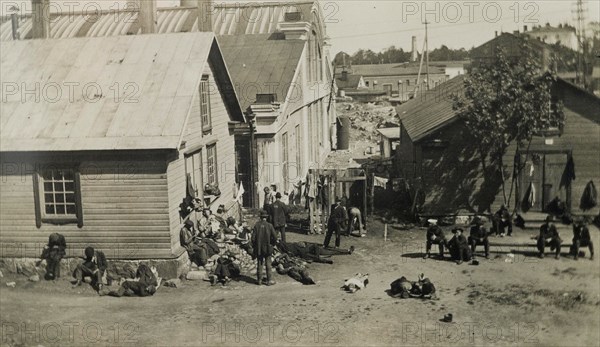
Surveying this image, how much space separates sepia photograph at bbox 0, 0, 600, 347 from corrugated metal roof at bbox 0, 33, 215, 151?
0.06 m

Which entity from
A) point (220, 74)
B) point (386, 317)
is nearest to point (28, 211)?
point (220, 74)

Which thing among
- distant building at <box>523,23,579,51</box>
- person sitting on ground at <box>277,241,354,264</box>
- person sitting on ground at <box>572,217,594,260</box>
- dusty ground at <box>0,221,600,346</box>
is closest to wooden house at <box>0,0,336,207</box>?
person sitting on ground at <box>277,241,354,264</box>

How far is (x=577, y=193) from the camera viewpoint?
21.6m

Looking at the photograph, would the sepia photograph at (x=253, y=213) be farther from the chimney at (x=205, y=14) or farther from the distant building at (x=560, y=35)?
the distant building at (x=560, y=35)

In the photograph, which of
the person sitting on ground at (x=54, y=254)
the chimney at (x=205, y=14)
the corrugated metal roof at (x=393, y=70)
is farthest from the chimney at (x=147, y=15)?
the corrugated metal roof at (x=393, y=70)

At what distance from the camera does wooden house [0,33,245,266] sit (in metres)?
14.9

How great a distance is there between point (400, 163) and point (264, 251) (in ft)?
57.9

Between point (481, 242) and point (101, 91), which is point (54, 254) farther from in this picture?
point (481, 242)

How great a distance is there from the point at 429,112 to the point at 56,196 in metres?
17.7

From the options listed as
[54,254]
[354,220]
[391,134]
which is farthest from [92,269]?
[391,134]

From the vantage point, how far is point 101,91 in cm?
1578

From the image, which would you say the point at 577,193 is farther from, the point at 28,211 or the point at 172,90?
the point at 28,211

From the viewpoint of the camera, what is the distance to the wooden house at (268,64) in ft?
76.6

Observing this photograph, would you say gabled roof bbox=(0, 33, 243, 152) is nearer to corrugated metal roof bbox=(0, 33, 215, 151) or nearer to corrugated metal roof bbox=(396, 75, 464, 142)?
corrugated metal roof bbox=(0, 33, 215, 151)
